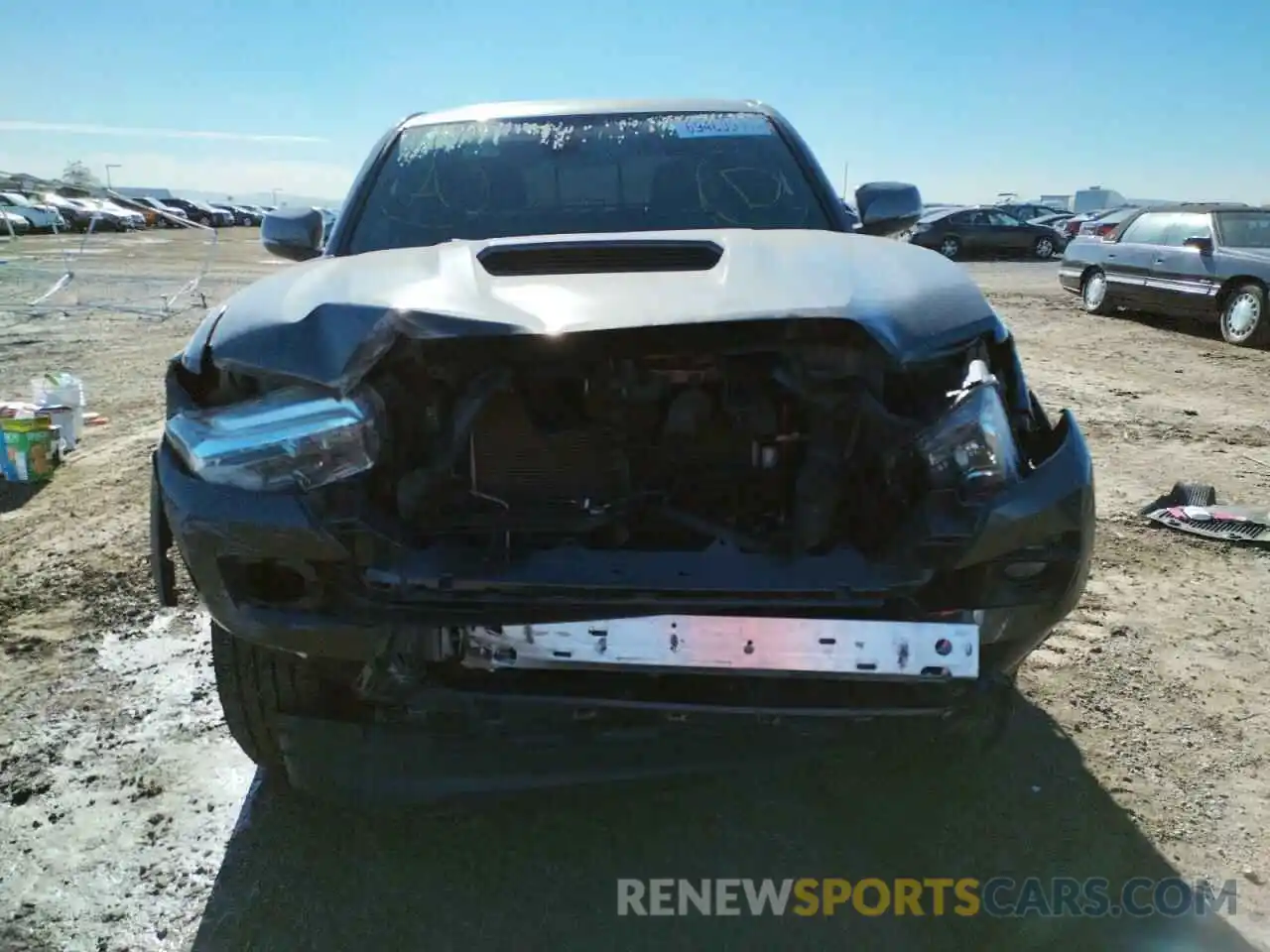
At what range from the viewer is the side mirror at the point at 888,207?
3420mm

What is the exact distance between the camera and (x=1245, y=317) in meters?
9.59

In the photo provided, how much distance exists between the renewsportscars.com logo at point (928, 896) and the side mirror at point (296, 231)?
2.49 metres

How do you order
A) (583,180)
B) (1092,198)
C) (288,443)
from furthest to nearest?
(1092,198), (583,180), (288,443)

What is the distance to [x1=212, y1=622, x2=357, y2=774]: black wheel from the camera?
2021 millimetres

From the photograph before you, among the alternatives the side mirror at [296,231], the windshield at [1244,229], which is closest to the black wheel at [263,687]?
the side mirror at [296,231]

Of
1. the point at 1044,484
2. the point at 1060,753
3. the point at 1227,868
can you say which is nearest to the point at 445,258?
the point at 1044,484

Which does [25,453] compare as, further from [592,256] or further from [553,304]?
[553,304]

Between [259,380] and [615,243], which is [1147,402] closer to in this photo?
[615,243]

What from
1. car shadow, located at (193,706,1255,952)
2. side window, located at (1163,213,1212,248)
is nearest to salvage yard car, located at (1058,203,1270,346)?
side window, located at (1163,213,1212,248)

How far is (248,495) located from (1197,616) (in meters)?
3.26

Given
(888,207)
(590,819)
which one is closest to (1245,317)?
(888,207)

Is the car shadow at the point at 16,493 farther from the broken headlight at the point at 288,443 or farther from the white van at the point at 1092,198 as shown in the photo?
the white van at the point at 1092,198

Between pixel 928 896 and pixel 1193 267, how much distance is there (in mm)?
10401

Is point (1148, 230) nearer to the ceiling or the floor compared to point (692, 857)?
nearer to the ceiling
